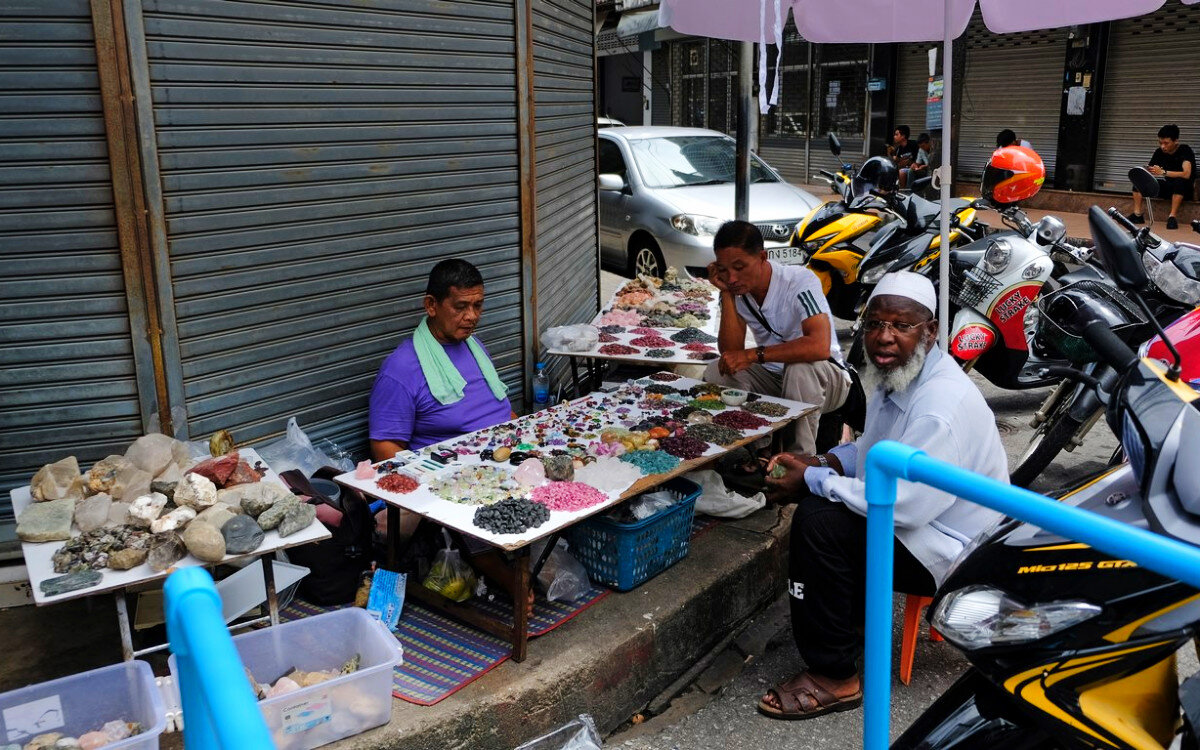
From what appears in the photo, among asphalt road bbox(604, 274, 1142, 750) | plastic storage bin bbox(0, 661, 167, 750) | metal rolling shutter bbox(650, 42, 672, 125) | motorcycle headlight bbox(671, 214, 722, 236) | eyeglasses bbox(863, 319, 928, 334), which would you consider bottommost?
asphalt road bbox(604, 274, 1142, 750)

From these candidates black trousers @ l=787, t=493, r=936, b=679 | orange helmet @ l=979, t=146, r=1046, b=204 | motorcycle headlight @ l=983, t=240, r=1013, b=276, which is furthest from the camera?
orange helmet @ l=979, t=146, r=1046, b=204

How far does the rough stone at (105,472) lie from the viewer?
3.03 metres

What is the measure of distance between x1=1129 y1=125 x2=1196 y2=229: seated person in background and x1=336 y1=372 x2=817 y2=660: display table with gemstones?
994 cm

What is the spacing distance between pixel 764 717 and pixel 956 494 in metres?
1.91

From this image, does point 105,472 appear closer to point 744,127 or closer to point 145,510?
point 145,510

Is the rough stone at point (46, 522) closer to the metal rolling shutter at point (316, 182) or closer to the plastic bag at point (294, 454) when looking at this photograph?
the metal rolling shutter at point (316, 182)

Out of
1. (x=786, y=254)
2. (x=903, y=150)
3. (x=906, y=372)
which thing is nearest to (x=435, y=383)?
(x=906, y=372)

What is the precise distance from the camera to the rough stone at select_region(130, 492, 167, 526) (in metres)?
2.85

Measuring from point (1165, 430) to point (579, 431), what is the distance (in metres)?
2.42

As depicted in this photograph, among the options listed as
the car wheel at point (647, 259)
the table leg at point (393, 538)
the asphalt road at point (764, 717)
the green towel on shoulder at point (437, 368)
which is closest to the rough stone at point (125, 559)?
the table leg at point (393, 538)

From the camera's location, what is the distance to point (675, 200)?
29.7 feet

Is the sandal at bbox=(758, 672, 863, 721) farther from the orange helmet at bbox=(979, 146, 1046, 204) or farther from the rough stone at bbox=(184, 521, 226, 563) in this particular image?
the orange helmet at bbox=(979, 146, 1046, 204)

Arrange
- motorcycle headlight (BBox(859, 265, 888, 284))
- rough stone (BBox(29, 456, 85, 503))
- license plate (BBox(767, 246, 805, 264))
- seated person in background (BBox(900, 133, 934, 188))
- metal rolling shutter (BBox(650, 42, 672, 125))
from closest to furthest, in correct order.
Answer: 1. rough stone (BBox(29, 456, 85, 503))
2. motorcycle headlight (BBox(859, 265, 888, 284))
3. license plate (BBox(767, 246, 805, 264))
4. seated person in background (BBox(900, 133, 934, 188))
5. metal rolling shutter (BBox(650, 42, 672, 125))

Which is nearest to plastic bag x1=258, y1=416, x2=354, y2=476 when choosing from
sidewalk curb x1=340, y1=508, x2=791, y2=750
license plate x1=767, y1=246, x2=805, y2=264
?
sidewalk curb x1=340, y1=508, x2=791, y2=750
